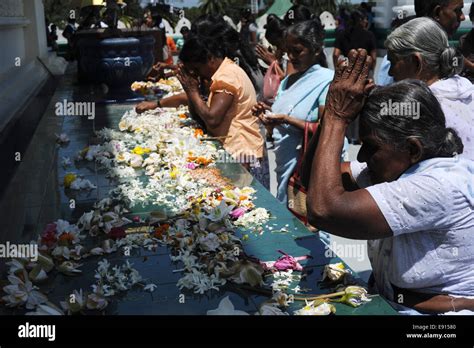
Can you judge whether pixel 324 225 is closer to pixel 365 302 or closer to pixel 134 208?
Result: pixel 365 302

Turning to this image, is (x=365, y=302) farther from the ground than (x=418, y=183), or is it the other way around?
(x=418, y=183)

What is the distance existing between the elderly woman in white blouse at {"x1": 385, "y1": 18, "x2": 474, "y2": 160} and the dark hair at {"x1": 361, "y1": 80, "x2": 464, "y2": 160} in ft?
2.22

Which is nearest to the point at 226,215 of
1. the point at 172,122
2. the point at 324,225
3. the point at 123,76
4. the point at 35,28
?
the point at 324,225

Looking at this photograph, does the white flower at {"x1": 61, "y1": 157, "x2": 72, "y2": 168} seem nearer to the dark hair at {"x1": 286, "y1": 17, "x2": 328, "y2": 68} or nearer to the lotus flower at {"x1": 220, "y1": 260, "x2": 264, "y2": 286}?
the dark hair at {"x1": 286, "y1": 17, "x2": 328, "y2": 68}

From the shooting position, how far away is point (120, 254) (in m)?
2.37

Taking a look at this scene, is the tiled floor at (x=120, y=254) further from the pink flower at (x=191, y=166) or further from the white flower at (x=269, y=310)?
the pink flower at (x=191, y=166)

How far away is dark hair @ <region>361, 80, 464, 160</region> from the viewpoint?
6.42 ft

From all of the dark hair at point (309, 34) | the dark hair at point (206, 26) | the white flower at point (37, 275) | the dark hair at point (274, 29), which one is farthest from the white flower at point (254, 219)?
the dark hair at point (274, 29)

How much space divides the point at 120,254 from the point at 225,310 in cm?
66

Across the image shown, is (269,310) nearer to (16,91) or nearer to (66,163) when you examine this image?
(66,163)

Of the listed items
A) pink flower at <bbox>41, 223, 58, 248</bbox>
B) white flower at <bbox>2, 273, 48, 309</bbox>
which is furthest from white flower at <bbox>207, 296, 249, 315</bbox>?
pink flower at <bbox>41, 223, 58, 248</bbox>

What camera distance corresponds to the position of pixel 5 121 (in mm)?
4676

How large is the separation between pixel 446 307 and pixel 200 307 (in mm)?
803

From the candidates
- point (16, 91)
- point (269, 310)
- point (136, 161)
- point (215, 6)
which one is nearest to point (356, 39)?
point (16, 91)
